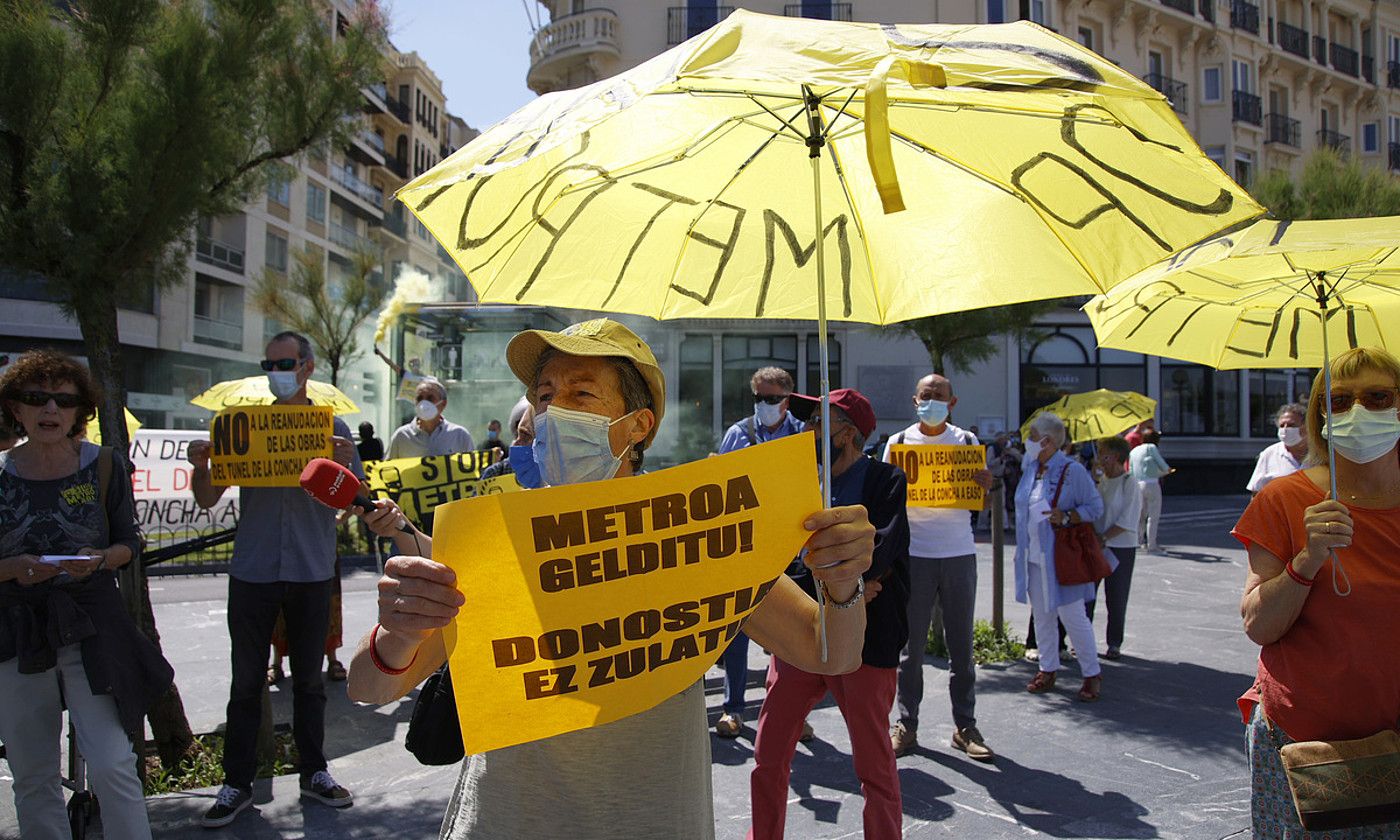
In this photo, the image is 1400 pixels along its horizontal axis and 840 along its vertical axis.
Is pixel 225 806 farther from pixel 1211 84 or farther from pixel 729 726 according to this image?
pixel 1211 84

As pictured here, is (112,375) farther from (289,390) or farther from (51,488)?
(51,488)

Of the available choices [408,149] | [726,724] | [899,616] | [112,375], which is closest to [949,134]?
[899,616]

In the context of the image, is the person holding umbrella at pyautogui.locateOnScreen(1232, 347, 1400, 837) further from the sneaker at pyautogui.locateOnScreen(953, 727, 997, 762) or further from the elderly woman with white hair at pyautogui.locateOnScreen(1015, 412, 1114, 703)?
the elderly woman with white hair at pyautogui.locateOnScreen(1015, 412, 1114, 703)

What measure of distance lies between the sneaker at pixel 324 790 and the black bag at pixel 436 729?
3050 millimetres

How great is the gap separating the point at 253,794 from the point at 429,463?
7.36 ft

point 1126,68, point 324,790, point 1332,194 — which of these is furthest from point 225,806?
point 1126,68

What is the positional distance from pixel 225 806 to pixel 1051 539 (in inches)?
212

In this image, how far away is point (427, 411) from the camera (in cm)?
663

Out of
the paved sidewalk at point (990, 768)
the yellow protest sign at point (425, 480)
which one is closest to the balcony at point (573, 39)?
the paved sidewalk at point (990, 768)

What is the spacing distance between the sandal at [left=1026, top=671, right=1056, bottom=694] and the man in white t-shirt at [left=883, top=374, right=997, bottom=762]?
1.28m

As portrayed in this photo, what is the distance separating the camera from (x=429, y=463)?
6141 millimetres

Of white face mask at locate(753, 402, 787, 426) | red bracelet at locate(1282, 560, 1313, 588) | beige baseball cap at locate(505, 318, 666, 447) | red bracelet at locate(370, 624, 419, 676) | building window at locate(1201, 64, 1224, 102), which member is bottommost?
red bracelet at locate(1282, 560, 1313, 588)

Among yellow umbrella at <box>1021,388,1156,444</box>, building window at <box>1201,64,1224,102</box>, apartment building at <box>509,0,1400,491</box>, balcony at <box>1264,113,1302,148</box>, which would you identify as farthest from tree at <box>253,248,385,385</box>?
balcony at <box>1264,113,1302,148</box>

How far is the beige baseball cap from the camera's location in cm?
195
